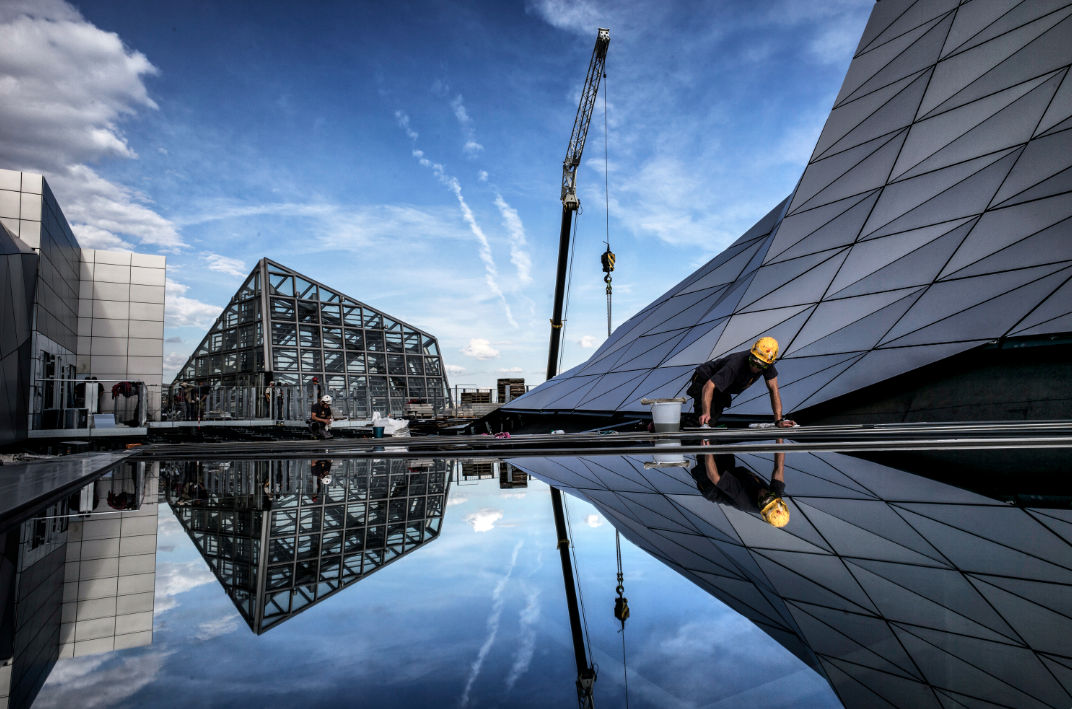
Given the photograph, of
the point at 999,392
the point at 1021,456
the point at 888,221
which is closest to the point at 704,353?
the point at 888,221

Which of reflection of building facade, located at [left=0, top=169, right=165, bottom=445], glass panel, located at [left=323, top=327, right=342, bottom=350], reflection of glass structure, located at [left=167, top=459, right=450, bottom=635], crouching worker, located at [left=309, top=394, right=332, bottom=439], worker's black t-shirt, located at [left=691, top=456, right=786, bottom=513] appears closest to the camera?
reflection of glass structure, located at [left=167, top=459, right=450, bottom=635]

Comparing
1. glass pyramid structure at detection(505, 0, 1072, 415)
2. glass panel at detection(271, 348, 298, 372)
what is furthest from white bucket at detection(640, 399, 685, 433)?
glass panel at detection(271, 348, 298, 372)

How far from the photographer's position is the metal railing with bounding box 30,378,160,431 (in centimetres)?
1592

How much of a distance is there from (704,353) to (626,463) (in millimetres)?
7053

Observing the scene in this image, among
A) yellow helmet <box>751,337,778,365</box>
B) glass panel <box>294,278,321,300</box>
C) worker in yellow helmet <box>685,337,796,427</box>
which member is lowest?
worker in yellow helmet <box>685,337,796,427</box>

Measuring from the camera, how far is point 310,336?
34.8 m

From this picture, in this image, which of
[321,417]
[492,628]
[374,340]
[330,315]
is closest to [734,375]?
[492,628]

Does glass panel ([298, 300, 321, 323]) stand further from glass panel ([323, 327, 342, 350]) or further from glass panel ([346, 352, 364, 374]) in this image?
glass panel ([346, 352, 364, 374])

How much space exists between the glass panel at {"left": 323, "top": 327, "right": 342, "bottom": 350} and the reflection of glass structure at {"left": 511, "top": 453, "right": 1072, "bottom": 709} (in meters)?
36.2

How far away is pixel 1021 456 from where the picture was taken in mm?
3047

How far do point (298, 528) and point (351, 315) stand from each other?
37364 mm

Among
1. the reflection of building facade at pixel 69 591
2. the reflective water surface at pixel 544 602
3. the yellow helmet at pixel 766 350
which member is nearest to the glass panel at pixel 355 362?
the yellow helmet at pixel 766 350

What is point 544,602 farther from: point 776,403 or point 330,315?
point 330,315

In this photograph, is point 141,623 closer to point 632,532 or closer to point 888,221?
Result: point 632,532
